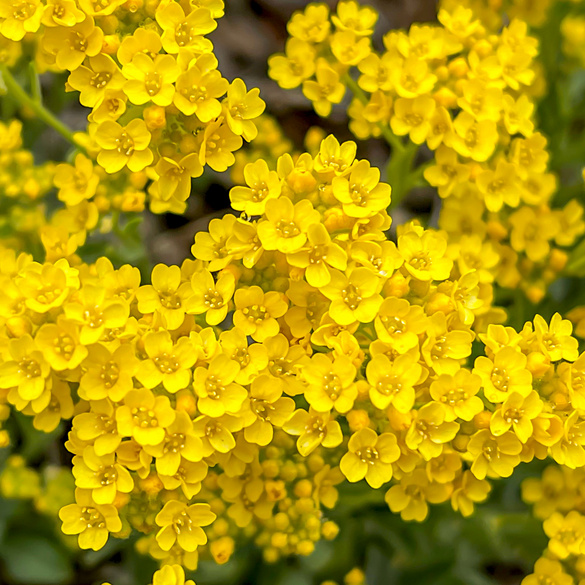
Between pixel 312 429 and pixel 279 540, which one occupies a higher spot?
pixel 312 429

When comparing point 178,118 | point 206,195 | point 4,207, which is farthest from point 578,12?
point 4,207

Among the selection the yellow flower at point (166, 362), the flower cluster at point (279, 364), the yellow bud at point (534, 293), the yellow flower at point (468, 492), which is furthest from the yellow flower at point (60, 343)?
the yellow bud at point (534, 293)

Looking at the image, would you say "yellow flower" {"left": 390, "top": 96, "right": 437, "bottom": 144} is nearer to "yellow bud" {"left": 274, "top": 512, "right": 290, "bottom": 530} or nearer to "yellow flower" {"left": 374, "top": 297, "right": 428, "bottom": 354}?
"yellow flower" {"left": 374, "top": 297, "right": 428, "bottom": 354}

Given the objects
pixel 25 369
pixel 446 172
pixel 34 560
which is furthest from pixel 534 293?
pixel 34 560

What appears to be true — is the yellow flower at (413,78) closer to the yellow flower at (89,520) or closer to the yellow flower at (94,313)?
the yellow flower at (94,313)

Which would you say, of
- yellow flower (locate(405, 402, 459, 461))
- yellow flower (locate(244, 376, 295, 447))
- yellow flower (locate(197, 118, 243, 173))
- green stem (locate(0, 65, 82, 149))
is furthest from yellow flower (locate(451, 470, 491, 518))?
green stem (locate(0, 65, 82, 149))

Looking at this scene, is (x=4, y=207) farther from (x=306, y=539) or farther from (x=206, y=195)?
(x=306, y=539)

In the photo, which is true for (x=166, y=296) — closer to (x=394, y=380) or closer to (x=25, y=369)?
(x=25, y=369)
